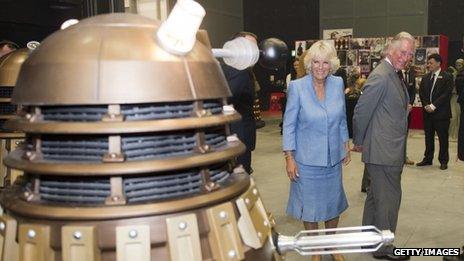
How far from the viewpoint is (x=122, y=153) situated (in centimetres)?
113

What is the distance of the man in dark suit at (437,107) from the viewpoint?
7.62 metres

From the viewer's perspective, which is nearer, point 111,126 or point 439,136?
point 111,126

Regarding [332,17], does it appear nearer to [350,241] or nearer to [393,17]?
[393,17]

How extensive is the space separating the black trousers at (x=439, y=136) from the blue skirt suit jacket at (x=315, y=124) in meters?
4.80

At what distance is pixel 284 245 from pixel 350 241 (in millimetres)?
204

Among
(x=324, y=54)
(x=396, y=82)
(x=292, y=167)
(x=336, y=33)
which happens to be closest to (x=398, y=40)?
(x=396, y=82)

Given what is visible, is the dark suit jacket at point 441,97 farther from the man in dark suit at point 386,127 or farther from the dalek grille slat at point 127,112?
the dalek grille slat at point 127,112

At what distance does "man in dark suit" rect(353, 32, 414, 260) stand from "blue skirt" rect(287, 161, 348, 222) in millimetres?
417

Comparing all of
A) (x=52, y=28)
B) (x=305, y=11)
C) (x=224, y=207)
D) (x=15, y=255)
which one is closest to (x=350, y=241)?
(x=224, y=207)

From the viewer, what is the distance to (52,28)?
19.6ft

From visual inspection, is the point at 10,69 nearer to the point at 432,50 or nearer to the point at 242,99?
the point at 242,99

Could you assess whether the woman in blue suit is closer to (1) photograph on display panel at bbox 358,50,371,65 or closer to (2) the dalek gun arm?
(2) the dalek gun arm

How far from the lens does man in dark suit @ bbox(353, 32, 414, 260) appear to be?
12.1 ft

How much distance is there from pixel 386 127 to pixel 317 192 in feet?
2.52
